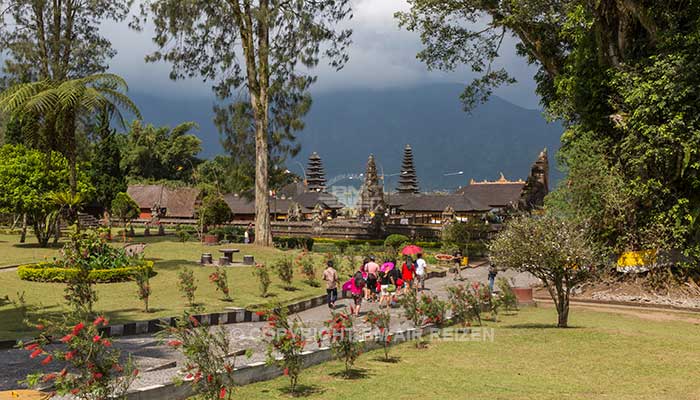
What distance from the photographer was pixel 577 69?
24.8 metres

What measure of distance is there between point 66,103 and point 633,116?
69.6 feet

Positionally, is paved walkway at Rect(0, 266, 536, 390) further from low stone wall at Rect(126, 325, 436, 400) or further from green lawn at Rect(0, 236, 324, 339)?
green lawn at Rect(0, 236, 324, 339)

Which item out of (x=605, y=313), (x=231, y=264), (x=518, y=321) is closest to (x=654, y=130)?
(x=605, y=313)

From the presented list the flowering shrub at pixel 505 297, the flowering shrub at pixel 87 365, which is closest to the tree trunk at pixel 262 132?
the flowering shrub at pixel 505 297

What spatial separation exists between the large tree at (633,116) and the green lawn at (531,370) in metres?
8.33

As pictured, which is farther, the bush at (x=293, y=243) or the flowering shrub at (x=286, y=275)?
the bush at (x=293, y=243)

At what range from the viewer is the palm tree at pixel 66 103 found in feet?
80.2

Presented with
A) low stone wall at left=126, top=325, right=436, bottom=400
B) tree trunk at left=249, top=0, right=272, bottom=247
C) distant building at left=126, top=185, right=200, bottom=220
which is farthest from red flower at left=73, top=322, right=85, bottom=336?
distant building at left=126, top=185, right=200, bottom=220

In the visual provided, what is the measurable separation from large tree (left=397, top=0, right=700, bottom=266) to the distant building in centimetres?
5002

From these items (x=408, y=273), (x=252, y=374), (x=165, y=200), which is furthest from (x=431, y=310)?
(x=165, y=200)

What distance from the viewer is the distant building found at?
226ft

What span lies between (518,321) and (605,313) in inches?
174

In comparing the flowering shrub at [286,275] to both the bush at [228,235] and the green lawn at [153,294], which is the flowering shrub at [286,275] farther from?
the bush at [228,235]

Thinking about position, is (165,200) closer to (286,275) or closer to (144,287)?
(286,275)
